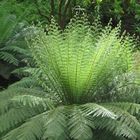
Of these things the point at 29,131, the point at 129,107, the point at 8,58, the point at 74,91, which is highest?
the point at 8,58

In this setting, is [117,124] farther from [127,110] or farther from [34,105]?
[34,105]

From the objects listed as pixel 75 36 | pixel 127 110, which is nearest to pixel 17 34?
pixel 75 36

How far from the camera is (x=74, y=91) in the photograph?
4.78 meters

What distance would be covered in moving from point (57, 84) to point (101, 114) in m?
0.64

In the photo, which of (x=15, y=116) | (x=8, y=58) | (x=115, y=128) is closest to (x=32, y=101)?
(x=15, y=116)

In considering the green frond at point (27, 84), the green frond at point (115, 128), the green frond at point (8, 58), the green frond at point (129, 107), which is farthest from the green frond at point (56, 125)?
the green frond at point (8, 58)

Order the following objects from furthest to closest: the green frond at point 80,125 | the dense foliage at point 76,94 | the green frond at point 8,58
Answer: the green frond at point 8,58, the dense foliage at point 76,94, the green frond at point 80,125

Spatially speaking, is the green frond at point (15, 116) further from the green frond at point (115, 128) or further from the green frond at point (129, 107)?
the green frond at point (129, 107)

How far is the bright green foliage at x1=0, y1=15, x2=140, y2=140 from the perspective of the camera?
440 centimetres

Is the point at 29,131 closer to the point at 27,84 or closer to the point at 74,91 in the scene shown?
the point at 74,91

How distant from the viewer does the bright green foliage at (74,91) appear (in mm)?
4398

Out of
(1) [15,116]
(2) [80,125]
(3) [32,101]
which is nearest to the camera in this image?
(2) [80,125]

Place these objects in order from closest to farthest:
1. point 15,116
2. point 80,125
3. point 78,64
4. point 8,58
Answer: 1. point 80,125
2. point 15,116
3. point 78,64
4. point 8,58

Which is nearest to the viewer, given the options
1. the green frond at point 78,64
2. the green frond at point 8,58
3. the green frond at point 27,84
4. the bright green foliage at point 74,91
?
the bright green foliage at point 74,91
